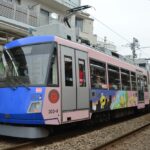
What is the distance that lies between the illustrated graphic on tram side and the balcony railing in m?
7.97

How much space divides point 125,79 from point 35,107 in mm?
8140

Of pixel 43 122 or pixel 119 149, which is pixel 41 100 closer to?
pixel 43 122

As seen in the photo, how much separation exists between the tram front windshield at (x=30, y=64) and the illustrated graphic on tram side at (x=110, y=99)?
2778 mm

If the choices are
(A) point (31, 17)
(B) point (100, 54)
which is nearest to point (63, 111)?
(B) point (100, 54)

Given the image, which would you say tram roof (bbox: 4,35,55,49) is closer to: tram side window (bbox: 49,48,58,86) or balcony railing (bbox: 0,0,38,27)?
tram side window (bbox: 49,48,58,86)

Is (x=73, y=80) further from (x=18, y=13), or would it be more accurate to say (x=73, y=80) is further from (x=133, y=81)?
(x=18, y=13)

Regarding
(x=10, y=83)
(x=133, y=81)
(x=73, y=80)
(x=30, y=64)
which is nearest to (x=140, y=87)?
(x=133, y=81)

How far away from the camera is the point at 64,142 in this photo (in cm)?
1018

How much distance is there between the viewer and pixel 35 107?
32.3 feet

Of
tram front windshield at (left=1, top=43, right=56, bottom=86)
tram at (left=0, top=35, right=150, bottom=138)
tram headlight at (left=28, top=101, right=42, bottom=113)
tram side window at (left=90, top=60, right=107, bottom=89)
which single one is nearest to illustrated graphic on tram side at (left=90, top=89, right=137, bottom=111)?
tram at (left=0, top=35, right=150, bottom=138)

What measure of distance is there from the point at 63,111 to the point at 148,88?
13.0 m

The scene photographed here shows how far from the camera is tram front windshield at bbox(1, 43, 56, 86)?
10.2 metres

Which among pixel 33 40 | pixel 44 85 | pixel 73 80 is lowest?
pixel 44 85

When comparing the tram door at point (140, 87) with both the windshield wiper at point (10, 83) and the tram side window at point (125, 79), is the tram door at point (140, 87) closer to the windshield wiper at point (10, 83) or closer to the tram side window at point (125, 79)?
the tram side window at point (125, 79)
